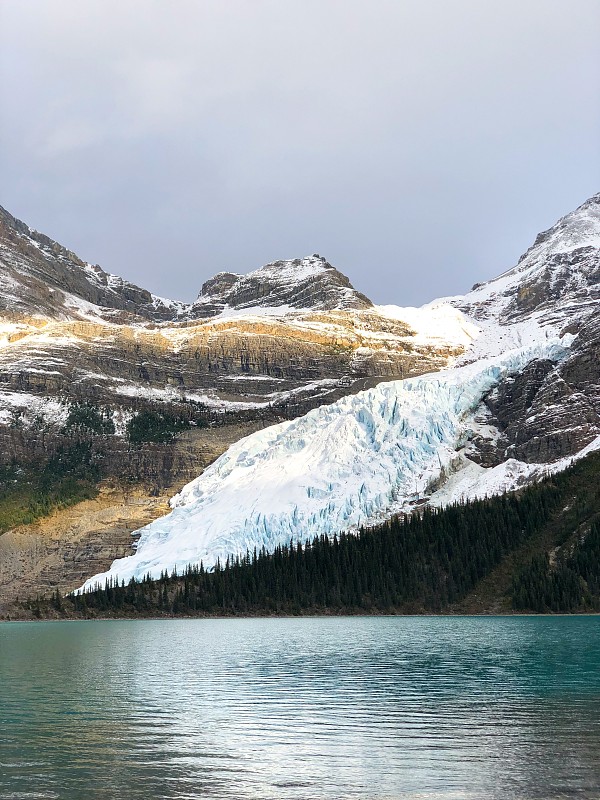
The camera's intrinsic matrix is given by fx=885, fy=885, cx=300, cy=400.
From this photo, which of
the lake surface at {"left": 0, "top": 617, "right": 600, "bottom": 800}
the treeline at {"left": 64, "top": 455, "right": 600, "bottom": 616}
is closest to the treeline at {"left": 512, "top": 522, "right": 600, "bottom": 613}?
the treeline at {"left": 64, "top": 455, "right": 600, "bottom": 616}

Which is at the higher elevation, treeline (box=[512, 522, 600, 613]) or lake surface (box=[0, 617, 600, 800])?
treeline (box=[512, 522, 600, 613])

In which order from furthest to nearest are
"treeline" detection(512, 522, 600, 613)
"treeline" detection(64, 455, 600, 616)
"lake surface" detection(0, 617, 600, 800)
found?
"treeline" detection(64, 455, 600, 616)
"treeline" detection(512, 522, 600, 613)
"lake surface" detection(0, 617, 600, 800)

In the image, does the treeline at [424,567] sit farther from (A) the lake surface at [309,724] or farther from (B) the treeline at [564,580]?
(A) the lake surface at [309,724]

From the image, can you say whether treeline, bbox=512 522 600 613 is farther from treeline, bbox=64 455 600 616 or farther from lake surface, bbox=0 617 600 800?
lake surface, bbox=0 617 600 800

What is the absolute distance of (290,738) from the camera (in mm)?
39062

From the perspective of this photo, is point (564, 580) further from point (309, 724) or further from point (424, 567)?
point (309, 724)

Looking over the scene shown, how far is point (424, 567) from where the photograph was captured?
17275 centimetres

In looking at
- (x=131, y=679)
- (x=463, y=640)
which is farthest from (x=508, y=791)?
(x=463, y=640)

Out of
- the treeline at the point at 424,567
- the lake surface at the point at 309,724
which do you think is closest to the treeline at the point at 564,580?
the treeline at the point at 424,567

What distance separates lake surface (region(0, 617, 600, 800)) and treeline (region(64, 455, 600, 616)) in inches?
2739

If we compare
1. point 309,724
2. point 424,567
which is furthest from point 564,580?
point 309,724

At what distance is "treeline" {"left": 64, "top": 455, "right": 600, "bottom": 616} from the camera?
15312cm

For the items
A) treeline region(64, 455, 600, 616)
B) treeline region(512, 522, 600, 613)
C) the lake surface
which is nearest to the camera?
the lake surface

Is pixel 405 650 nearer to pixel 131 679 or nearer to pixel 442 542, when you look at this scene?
pixel 131 679
